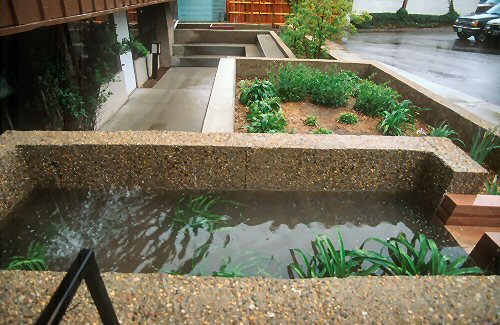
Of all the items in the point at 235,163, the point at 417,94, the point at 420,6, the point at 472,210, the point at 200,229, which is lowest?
the point at 200,229

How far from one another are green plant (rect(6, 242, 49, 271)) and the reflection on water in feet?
0.22

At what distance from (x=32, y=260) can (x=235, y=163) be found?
75.0 inches

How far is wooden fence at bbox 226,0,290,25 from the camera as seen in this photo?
18062 mm

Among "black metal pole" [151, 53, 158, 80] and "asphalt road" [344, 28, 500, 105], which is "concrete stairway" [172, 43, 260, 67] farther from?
"asphalt road" [344, 28, 500, 105]

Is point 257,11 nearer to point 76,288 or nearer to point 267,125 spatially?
point 267,125

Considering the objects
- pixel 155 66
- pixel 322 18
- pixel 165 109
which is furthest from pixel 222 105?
pixel 155 66

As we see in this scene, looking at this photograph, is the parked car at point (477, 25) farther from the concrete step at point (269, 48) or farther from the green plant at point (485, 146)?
the green plant at point (485, 146)

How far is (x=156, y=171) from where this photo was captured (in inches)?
122

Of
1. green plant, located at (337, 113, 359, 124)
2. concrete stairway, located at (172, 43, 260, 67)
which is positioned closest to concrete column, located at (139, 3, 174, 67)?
concrete stairway, located at (172, 43, 260, 67)

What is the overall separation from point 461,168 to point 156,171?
3.06 metres

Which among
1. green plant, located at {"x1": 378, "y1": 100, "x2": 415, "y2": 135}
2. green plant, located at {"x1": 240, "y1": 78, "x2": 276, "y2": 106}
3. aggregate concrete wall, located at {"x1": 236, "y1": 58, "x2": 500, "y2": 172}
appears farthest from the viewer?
green plant, located at {"x1": 240, "y1": 78, "x2": 276, "y2": 106}

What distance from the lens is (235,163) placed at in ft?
10.1

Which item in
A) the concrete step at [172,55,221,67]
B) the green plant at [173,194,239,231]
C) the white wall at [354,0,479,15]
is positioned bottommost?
the concrete step at [172,55,221,67]

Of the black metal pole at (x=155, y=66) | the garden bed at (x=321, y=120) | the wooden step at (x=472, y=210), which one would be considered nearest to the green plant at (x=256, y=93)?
the garden bed at (x=321, y=120)
